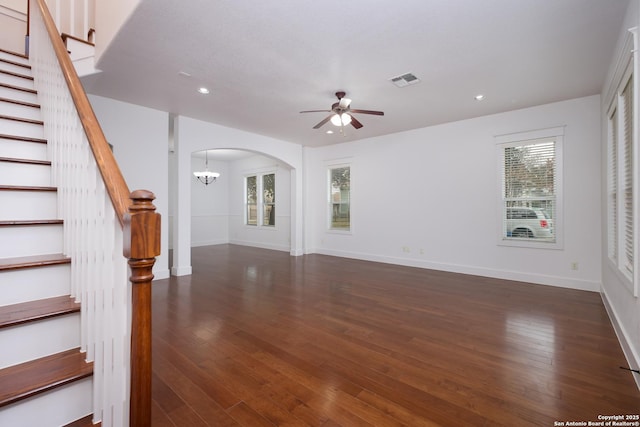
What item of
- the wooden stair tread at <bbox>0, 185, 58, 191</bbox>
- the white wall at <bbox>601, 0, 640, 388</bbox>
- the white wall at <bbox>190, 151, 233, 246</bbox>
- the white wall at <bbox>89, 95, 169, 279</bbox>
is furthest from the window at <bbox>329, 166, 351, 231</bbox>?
the wooden stair tread at <bbox>0, 185, 58, 191</bbox>

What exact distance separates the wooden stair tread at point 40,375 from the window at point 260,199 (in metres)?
7.38

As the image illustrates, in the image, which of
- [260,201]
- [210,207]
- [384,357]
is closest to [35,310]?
[384,357]

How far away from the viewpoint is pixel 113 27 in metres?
2.85

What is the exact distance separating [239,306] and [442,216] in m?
4.08

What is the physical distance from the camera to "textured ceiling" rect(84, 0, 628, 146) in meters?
2.39

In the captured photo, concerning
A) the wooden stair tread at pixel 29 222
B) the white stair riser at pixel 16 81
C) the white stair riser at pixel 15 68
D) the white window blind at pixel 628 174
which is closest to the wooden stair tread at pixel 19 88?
the white stair riser at pixel 16 81

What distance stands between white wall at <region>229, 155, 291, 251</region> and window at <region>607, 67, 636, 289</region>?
20.2 ft

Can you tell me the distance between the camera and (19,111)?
233 cm

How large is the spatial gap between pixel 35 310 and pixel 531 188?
5.92 meters

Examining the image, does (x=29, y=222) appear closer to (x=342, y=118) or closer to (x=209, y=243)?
(x=342, y=118)

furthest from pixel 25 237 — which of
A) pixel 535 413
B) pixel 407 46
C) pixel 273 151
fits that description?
pixel 273 151

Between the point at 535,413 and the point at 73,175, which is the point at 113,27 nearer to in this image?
the point at 73,175

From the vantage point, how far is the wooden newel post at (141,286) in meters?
0.89

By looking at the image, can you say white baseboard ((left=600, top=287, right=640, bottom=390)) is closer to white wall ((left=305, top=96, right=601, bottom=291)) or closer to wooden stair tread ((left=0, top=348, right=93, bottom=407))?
white wall ((left=305, top=96, right=601, bottom=291))
